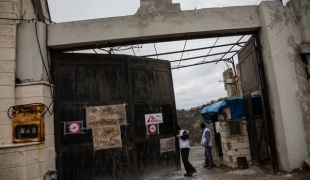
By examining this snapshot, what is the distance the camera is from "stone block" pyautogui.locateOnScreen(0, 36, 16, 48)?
498cm

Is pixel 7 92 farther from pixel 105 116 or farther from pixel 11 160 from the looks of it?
pixel 105 116

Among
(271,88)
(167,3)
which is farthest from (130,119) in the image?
(271,88)

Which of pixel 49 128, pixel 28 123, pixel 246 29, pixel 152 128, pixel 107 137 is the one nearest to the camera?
pixel 28 123

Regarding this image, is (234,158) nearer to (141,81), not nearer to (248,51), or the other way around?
(248,51)

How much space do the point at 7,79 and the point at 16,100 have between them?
18.9 inches

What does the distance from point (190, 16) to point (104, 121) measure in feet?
11.1

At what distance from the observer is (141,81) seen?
617 centimetres

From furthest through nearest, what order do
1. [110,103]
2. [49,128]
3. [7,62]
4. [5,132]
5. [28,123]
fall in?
[110,103]
[49,128]
[7,62]
[28,123]
[5,132]

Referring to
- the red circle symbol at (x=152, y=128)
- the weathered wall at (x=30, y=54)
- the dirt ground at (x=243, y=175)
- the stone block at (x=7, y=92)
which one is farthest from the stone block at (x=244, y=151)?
the stone block at (x=7, y=92)

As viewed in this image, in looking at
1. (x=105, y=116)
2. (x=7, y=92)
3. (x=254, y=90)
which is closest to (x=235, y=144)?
(x=254, y=90)

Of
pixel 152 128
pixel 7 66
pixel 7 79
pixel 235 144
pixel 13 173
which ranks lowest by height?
pixel 235 144

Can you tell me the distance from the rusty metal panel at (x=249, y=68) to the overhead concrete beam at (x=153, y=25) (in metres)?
0.79

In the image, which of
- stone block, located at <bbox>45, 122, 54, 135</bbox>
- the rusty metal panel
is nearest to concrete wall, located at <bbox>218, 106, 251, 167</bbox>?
the rusty metal panel

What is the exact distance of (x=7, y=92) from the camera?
191 inches
